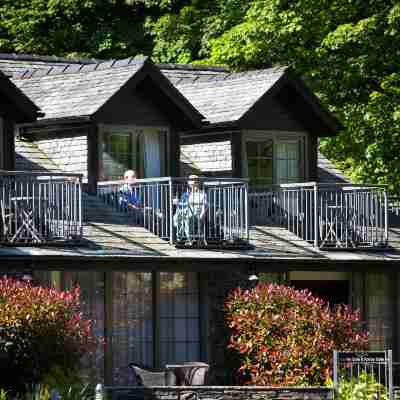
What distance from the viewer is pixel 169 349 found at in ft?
125

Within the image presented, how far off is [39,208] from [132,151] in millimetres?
4830

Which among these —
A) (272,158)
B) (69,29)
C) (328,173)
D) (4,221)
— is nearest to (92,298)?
(4,221)

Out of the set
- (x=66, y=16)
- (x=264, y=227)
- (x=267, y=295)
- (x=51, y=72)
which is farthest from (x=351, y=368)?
(x=66, y=16)

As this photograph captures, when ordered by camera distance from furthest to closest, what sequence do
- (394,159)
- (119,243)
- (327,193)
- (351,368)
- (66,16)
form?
1. (66,16)
2. (394,159)
3. (327,193)
4. (119,243)
5. (351,368)

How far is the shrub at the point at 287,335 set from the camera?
35844 mm

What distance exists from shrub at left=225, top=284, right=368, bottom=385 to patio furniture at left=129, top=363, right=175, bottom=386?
1.92m

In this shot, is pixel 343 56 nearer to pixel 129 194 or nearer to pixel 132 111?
pixel 132 111

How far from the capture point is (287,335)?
3628 cm

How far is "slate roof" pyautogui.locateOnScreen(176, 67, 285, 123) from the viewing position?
40969 mm

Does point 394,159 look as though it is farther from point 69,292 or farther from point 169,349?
point 69,292

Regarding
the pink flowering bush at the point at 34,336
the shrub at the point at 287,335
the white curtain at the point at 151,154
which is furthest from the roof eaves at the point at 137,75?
the pink flowering bush at the point at 34,336

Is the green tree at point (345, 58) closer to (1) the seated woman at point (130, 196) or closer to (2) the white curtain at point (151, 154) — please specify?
(2) the white curtain at point (151, 154)

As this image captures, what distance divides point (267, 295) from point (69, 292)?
4279 millimetres

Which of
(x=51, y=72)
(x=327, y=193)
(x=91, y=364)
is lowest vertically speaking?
(x=91, y=364)
